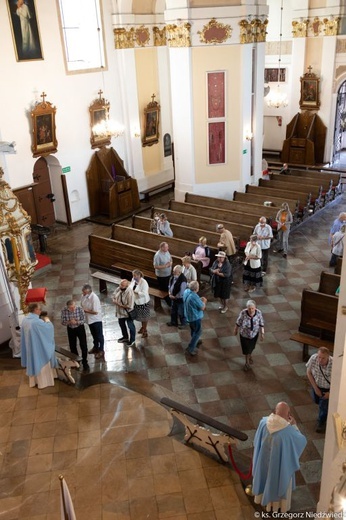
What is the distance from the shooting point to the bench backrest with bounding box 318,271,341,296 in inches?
331

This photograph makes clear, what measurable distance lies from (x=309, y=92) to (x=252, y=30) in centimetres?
659

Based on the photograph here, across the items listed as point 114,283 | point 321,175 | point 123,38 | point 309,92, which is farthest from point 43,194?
point 309,92

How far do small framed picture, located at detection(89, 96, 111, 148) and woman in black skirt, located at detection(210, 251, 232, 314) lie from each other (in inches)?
293

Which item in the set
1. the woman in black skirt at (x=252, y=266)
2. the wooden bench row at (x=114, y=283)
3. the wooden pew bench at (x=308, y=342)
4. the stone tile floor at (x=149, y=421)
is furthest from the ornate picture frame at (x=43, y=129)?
the wooden pew bench at (x=308, y=342)

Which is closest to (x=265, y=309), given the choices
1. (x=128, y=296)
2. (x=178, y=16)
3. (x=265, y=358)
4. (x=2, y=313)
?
(x=265, y=358)

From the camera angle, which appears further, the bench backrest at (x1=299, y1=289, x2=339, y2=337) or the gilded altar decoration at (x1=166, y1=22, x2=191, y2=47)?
the gilded altar decoration at (x1=166, y1=22, x2=191, y2=47)

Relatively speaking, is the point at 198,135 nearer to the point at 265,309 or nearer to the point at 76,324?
the point at 265,309

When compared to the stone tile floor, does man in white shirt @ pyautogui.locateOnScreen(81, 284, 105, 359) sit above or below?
above

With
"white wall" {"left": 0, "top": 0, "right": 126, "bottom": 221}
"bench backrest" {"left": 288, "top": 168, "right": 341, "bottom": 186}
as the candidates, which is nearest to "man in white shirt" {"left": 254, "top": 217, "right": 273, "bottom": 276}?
"bench backrest" {"left": 288, "top": 168, "right": 341, "bottom": 186}

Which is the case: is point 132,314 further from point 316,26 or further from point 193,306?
point 316,26

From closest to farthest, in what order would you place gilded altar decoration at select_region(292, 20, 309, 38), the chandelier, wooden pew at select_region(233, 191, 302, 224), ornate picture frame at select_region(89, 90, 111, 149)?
wooden pew at select_region(233, 191, 302, 224) → ornate picture frame at select_region(89, 90, 111, 149) → the chandelier → gilded altar decoration at select_region(292, 20, 309, 38)

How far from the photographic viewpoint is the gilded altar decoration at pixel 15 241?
7820 mm

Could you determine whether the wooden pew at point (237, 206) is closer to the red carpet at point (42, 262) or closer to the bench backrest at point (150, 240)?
the bench backrest at point (150, 240)

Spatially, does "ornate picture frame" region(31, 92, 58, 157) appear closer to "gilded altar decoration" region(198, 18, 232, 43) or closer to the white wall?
the white wall
